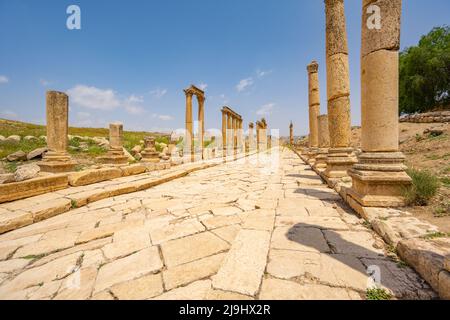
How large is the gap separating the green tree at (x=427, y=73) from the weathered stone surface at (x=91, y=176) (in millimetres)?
30616

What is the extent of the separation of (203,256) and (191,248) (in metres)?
0.23

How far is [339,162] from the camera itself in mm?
5414

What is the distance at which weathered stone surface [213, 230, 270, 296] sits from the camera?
5.26 feet

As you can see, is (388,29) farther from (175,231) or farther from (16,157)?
(16,157)

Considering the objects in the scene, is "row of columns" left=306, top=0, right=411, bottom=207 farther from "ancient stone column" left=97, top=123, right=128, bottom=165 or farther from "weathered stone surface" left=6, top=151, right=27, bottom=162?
"weathered stone surface" left=6, top=151, right=27, bottom=162

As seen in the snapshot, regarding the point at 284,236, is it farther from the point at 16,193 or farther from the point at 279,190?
the point at 16,193

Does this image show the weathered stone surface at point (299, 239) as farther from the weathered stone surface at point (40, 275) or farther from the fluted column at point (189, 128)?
the fluted column at point (189, 128)

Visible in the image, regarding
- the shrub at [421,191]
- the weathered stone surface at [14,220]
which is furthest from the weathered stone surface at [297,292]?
the weathered stone surface at [14,220]

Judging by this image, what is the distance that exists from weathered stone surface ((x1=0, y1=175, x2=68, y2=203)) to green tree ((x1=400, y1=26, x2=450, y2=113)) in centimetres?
3185

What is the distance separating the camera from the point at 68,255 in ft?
7.75

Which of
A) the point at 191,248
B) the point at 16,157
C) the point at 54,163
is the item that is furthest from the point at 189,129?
the point at 191,248

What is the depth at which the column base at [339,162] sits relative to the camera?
5.34 meters
